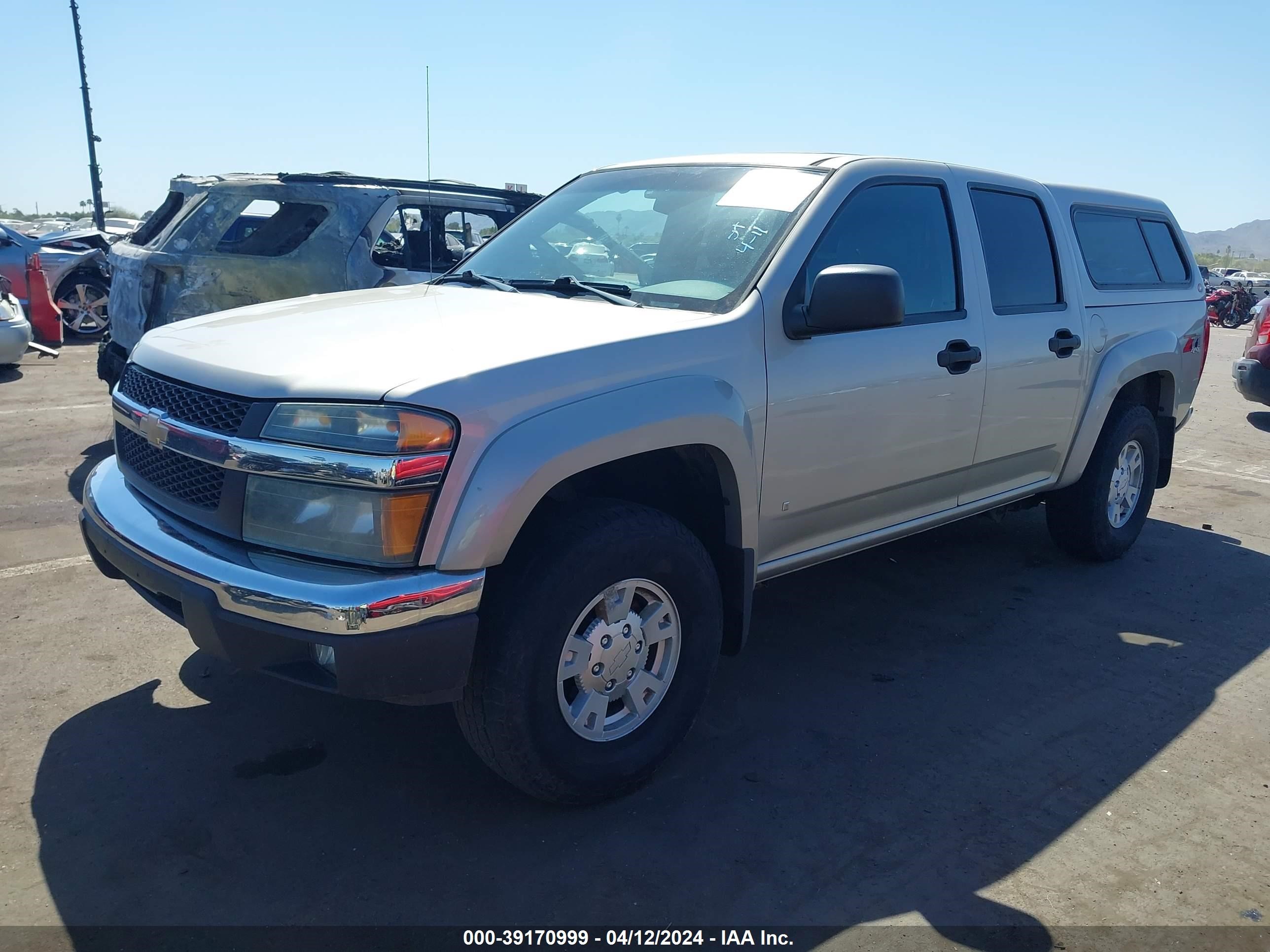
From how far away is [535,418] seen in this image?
2.69 m

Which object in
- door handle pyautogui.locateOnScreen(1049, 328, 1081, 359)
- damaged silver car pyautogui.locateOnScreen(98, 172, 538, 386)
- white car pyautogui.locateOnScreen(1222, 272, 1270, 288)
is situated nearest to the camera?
door handle pyautogui.locateOnScreen(1049, 328, 1081, 359)

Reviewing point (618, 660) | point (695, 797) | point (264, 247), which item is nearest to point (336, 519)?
point (618, 660)

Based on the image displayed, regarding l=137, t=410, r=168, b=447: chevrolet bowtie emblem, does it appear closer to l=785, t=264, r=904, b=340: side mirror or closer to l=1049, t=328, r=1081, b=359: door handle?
l=785, t=264, r=904, b=340: side mirror

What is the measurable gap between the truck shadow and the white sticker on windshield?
1.83m

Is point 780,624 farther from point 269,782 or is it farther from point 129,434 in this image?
point 129,434

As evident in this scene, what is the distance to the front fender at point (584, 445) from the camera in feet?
8.43

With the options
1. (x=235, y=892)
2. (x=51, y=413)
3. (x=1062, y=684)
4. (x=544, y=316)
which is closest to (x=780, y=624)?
(x=1062, y=684)

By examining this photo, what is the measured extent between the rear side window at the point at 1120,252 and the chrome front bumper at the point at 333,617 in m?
3.87

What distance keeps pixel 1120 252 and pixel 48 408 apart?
8.16 meters

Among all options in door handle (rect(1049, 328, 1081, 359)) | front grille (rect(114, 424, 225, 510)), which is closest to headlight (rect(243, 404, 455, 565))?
front grille (rect(114, 424, 225, 510))

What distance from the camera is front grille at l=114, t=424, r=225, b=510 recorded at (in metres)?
2.82

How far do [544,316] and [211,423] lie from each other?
3.45 ft

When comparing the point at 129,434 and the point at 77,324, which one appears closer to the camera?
the point at 129,434

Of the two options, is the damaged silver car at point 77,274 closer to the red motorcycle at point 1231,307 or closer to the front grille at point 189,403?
the front grille at point 189,403
